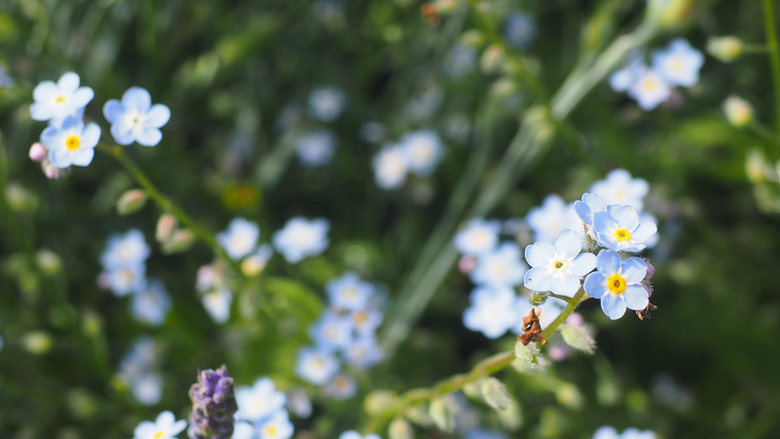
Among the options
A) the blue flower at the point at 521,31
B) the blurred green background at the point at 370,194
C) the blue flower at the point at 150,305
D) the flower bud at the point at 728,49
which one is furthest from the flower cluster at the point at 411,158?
the flower bud at the point at 728,49

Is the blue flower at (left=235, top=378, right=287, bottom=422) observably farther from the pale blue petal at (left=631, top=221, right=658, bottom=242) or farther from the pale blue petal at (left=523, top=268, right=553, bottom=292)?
the pale blue petal at (left=631, top=221, right=658, bottom=242)

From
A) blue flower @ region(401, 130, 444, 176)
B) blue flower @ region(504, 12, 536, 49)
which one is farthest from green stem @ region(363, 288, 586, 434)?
blue flower @ region(504, 12, 536, 49)

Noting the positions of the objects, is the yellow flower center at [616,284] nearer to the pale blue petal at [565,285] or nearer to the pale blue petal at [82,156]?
the pale blue petal at [565,285]

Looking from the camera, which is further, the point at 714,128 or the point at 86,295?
the point at 86,295

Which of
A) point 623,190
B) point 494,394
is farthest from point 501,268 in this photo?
point 494,394

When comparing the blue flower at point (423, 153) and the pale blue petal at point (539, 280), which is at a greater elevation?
the blue flower at point (423, 153)

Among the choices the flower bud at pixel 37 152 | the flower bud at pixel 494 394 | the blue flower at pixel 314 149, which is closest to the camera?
the flower bud at pixel 494 394

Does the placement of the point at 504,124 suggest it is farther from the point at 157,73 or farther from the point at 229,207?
the point at 157,73

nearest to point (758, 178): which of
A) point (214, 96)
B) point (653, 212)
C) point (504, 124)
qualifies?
point (653, 212)
